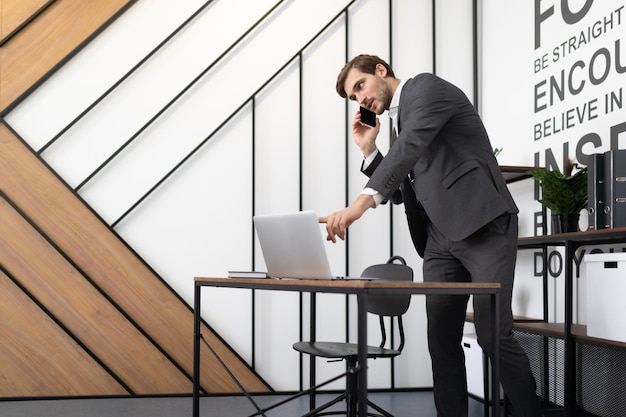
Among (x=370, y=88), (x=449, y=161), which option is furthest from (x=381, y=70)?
(x=449, y=161)

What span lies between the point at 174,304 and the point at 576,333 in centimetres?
220

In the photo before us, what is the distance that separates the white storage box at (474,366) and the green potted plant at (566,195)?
83 centimetres

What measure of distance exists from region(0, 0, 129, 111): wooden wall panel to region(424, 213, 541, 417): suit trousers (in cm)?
260

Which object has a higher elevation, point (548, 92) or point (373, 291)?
point (548, 92)

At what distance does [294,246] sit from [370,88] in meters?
0.70

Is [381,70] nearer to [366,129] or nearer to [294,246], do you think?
[366,129]

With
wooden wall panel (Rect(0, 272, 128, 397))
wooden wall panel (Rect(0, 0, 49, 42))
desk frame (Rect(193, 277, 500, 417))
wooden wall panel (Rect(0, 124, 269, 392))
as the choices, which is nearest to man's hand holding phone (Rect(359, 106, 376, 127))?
desk frame (Rect(193, 277, 500, 417))

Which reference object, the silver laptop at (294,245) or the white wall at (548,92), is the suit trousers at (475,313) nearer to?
the silver laptop at (294,245)

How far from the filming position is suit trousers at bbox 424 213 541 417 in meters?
2.10

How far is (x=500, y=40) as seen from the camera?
13.8 ft

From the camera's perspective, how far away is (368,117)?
8.21 ft

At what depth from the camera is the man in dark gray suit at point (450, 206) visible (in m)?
2.10

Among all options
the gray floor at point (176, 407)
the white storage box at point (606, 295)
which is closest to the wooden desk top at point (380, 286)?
the white storage box at point (606, 295)

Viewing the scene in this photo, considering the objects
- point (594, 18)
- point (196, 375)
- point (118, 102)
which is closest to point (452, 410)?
point (196, 375)
